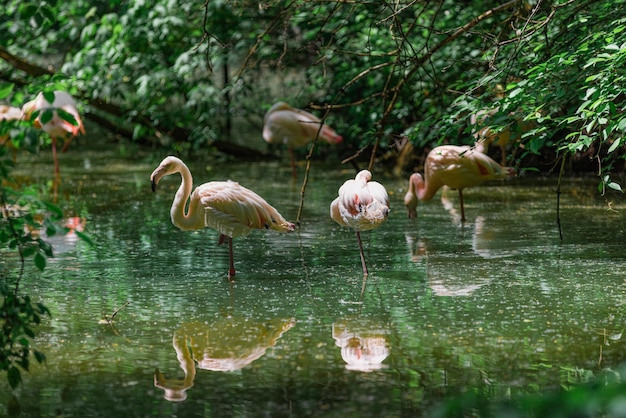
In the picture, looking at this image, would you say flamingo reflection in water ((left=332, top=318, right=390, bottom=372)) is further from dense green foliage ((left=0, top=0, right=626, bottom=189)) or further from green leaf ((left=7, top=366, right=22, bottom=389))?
dense green foliage ((left=0, top=0, right=626, bottom=189))

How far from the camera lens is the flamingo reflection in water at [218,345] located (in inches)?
157

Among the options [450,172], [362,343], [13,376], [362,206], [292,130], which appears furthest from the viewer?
[292,130]

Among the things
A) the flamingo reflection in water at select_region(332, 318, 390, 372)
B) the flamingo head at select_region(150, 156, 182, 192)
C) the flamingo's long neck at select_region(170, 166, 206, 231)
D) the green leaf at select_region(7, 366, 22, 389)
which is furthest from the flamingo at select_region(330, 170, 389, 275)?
the green leaf at select_region(7, 366, 22, 389)

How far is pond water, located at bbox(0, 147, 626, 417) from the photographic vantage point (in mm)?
3834

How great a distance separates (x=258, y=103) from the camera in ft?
44.1

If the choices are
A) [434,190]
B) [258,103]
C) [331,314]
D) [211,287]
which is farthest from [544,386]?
[258,103]

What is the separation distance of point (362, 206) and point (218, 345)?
5.94 feet

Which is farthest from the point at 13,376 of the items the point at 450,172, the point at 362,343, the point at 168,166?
the point at 450,172

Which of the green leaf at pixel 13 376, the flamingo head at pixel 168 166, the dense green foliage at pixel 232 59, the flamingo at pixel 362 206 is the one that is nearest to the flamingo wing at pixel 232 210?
the flamingo head at pixel 168 166

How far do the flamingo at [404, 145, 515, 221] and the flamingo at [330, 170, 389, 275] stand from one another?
1.94 metres

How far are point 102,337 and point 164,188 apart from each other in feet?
19.1

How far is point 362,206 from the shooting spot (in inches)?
239

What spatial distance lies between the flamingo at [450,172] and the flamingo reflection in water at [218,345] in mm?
3474

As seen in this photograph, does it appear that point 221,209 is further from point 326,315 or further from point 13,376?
point 13,376
